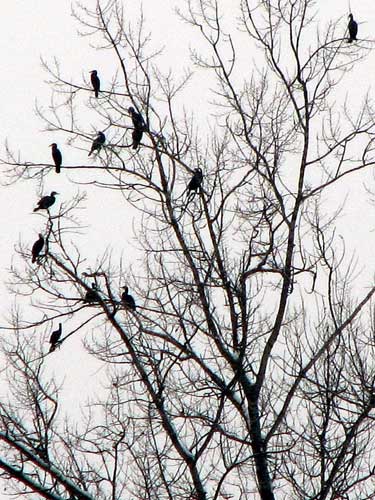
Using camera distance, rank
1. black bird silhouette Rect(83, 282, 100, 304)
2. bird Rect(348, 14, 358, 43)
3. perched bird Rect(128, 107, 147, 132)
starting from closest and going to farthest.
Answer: black bird silhouette Rect(83, 282, 100, 304) < bird Rect(348, 14, 358, 43) < perched bird Rect(128, 107, 147, 132)

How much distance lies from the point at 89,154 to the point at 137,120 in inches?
30.1

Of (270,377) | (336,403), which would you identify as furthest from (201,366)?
(336,403)

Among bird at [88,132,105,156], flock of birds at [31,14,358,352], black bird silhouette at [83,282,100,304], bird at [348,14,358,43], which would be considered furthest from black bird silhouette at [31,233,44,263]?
bird at [348,14,358,43]

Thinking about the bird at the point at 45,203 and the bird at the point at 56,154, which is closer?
the bird at the point at 45,203

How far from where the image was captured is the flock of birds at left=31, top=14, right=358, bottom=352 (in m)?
11.3

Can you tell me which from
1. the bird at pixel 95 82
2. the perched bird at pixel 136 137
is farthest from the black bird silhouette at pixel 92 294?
the bird at pixel 95 82

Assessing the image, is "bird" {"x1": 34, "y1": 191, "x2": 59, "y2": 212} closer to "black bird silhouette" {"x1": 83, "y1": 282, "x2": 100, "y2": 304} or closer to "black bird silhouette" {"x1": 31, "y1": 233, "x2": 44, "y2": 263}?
"black bird silhouette" {"x1": 31, "y1": 233, "x2": 44, "y2": 263}

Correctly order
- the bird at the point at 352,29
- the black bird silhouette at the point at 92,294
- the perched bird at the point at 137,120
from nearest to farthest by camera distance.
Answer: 1. the black bird silhouette at the point at 92,294
2. the bird at the point at 352,29
3. the perched bird at the point at 137,120

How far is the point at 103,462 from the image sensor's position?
1116 cm

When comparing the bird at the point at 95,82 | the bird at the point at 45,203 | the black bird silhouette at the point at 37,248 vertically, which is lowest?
the black bird silhouette at the point at 37,248

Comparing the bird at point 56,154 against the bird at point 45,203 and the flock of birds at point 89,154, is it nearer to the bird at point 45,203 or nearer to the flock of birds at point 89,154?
the flock of birds at point 89,154

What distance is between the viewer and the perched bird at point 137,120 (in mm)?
12602

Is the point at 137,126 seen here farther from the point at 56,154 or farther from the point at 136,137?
the point at 56,154

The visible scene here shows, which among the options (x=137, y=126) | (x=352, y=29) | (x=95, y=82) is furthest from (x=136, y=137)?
(x=352, y=29)
